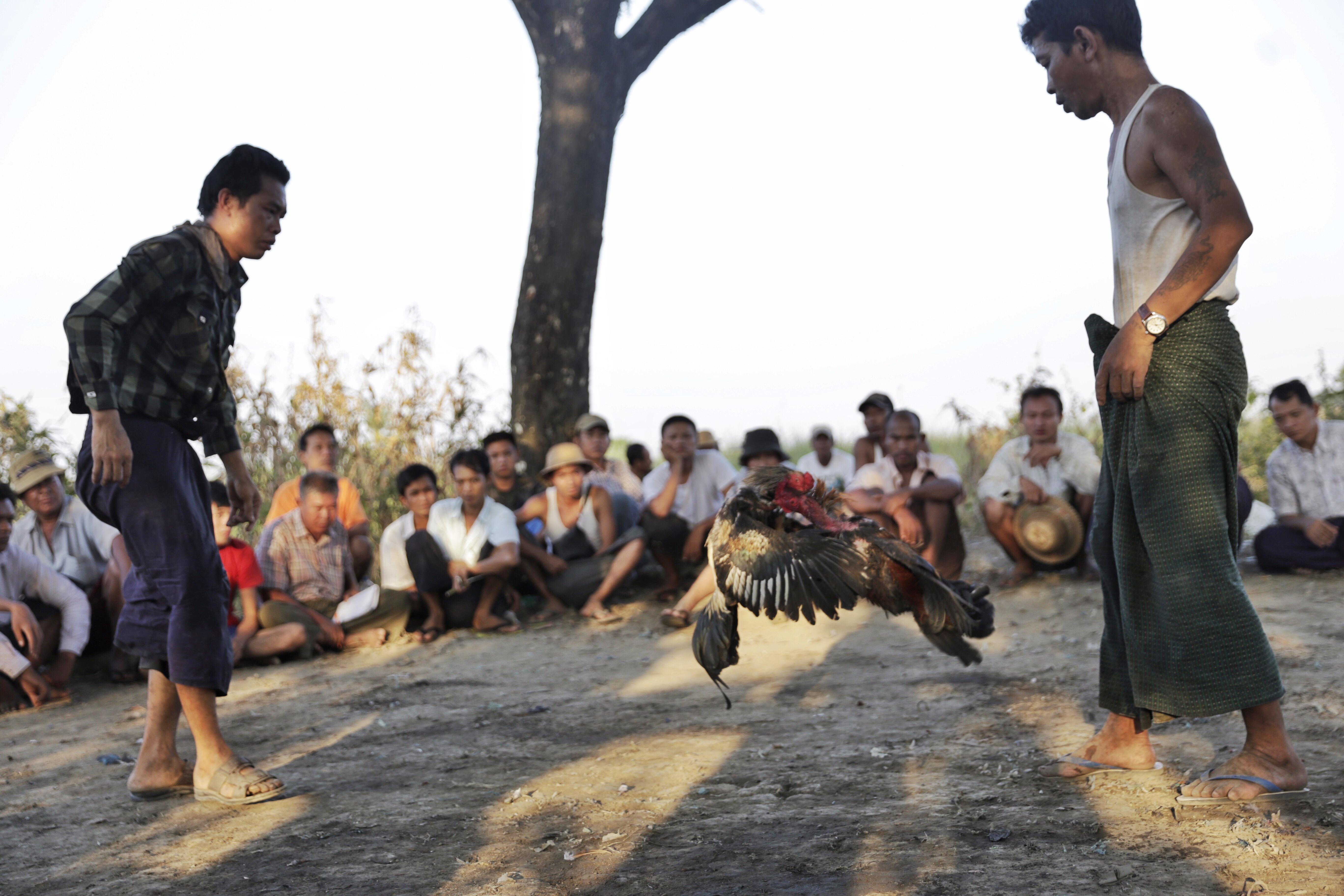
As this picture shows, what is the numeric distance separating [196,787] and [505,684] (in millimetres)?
2019

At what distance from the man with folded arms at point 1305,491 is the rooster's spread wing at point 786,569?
184 inches

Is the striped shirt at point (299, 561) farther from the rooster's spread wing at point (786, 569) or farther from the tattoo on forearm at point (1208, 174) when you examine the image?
the tattoo on forearm at point (1208, 174)

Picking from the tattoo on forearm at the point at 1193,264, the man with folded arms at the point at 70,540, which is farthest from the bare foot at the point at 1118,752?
the man with folded arms at the point at 70,540

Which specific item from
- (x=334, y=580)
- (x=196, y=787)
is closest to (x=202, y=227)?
(x=196, y=787)

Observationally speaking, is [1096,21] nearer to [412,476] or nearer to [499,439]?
[412,476]

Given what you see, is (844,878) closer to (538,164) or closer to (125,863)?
(125,863)

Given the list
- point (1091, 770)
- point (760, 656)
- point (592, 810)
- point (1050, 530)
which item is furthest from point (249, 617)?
point (1050, 530)

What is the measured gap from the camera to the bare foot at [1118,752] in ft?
10.2

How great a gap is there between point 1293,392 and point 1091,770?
4465mm

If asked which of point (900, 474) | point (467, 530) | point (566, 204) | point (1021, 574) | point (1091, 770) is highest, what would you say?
point (566, 204)

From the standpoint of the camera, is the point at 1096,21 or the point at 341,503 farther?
the point at 341,503

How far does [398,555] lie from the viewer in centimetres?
695

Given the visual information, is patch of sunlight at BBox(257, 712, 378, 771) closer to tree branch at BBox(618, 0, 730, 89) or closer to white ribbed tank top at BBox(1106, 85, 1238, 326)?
white ribbed tank top at BBox(1106, 85, 1238, 326)

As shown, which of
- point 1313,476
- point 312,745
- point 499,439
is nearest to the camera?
point 312,745
